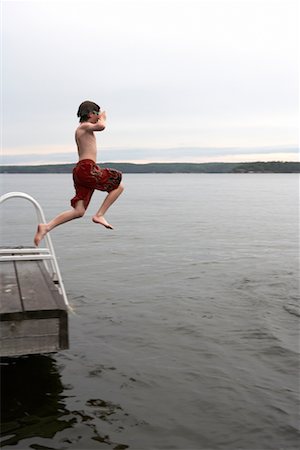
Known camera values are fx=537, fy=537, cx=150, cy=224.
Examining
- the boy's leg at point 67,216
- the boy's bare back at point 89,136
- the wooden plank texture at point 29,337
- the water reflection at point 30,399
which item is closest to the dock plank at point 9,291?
the wooden plank texture at point 29,337

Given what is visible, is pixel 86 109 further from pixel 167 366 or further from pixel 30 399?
pixel 167 366

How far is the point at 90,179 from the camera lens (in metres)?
6.83

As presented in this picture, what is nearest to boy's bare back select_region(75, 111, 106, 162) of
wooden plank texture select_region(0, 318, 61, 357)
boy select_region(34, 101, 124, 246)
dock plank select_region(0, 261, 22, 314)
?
boy select_region(34, 101, 124, 246)

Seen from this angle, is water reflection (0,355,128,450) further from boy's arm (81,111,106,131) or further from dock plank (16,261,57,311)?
boy's arm (81,111,106,131)

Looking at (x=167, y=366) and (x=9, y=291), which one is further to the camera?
(x=167, y=366)

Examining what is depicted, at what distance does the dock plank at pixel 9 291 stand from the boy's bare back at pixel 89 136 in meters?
1.91

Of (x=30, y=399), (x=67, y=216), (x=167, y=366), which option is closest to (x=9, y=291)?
(x=67, y=216)

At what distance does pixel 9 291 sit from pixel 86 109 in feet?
8.18

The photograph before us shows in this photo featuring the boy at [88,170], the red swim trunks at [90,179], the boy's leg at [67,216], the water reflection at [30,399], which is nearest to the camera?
the water reflection at [30,399]

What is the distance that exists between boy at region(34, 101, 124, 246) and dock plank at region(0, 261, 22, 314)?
0.93m

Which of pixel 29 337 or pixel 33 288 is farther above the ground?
pixel 33 288

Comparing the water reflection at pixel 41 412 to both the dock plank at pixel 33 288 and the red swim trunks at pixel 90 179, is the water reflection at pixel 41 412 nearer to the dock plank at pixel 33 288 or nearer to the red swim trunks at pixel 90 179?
the dock plank at pixel 33 288

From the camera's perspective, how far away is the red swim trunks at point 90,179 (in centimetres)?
681

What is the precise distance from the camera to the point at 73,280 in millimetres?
14305
